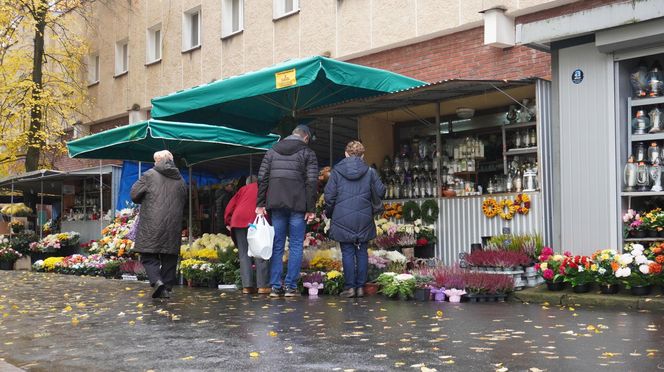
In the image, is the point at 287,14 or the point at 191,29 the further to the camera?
the point at 191,29

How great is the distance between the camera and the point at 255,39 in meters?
20.2

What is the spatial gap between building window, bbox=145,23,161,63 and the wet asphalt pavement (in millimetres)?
16173

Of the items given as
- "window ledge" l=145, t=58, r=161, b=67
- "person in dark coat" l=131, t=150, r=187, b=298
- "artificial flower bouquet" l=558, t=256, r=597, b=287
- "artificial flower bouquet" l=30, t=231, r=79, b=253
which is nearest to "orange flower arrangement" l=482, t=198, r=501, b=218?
"artificial flower bouquet" l=558, t=256, r=597, b=287

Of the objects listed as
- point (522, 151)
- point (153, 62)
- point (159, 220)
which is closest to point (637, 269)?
point (522, 151)

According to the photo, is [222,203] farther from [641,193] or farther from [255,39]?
[641,193]

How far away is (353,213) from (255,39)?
11.3m

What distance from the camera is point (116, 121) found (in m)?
27.2

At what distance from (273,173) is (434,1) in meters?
6.53

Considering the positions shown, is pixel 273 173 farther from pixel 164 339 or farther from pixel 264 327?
pixel 164 339

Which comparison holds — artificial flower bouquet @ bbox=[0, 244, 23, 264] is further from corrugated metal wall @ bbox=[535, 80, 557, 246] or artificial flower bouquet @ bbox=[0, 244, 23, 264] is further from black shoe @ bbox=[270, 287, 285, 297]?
corrugated metal wall @ bbox=[535, 80, 557, 246]

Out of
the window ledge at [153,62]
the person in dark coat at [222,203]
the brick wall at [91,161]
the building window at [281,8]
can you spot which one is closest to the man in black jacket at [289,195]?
the person in dark coat at [222,203]

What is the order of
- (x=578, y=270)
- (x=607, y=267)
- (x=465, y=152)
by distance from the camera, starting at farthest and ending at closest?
(x=465, y=152) < (x=578, y=270) < (x=607, y=267)

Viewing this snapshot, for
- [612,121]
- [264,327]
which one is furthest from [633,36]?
[264,327]

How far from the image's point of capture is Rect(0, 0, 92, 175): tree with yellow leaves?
2419 cm
